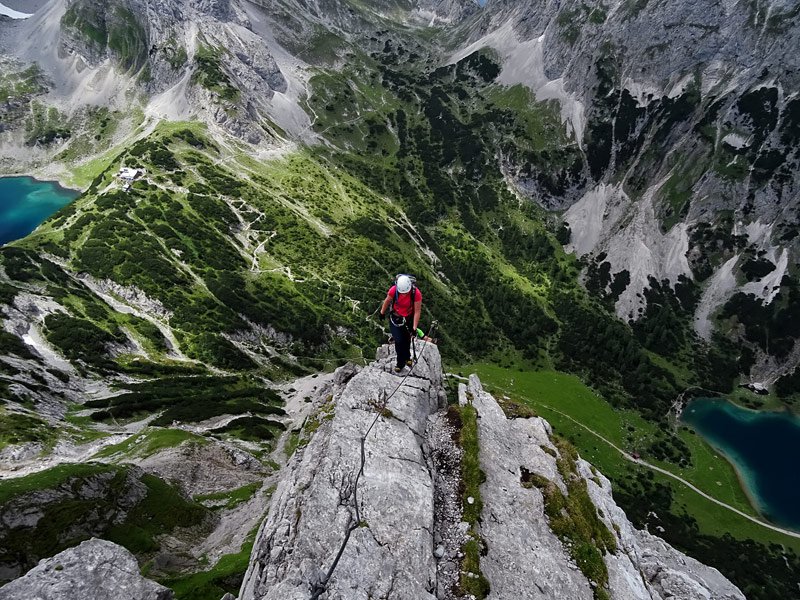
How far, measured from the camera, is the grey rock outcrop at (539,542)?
80.6ft

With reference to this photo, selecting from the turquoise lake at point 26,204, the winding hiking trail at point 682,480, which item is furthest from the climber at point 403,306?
the turquoise lake at point 26,204

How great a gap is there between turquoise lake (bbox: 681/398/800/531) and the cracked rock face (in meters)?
131

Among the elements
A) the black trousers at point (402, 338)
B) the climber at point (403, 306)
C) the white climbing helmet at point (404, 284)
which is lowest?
the black trousers at point (402, 338)

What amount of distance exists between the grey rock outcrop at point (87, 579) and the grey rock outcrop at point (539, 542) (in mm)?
17364

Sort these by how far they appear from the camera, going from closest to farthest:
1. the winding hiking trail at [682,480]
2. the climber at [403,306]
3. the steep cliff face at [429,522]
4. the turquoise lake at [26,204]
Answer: the steep cliff face at [429,522] → the climber at [403,306] → the winding hiking trail at [682,480] → the turquoise lake at [26,204]

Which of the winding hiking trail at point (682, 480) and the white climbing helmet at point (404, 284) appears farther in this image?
the winding hiking trail at point (682, 480)

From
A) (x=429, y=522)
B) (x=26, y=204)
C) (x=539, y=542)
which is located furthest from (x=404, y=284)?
(x=26, y=204)

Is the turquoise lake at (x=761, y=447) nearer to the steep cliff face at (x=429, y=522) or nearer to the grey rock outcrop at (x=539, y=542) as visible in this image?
the grey rock outcrop at (x=539, y=542)

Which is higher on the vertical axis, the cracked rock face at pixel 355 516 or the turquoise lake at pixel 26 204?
the cracked rock face at pixel 355 516

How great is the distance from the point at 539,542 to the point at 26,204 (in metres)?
227

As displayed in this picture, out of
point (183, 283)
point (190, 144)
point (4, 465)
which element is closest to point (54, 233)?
point (183, 283)

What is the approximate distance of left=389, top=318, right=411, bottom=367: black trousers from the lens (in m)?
26.1

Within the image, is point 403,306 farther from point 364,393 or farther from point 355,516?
point 355,516

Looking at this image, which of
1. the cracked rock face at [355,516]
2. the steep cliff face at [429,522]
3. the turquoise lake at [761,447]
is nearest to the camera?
the cracked rock face at [355,516]
